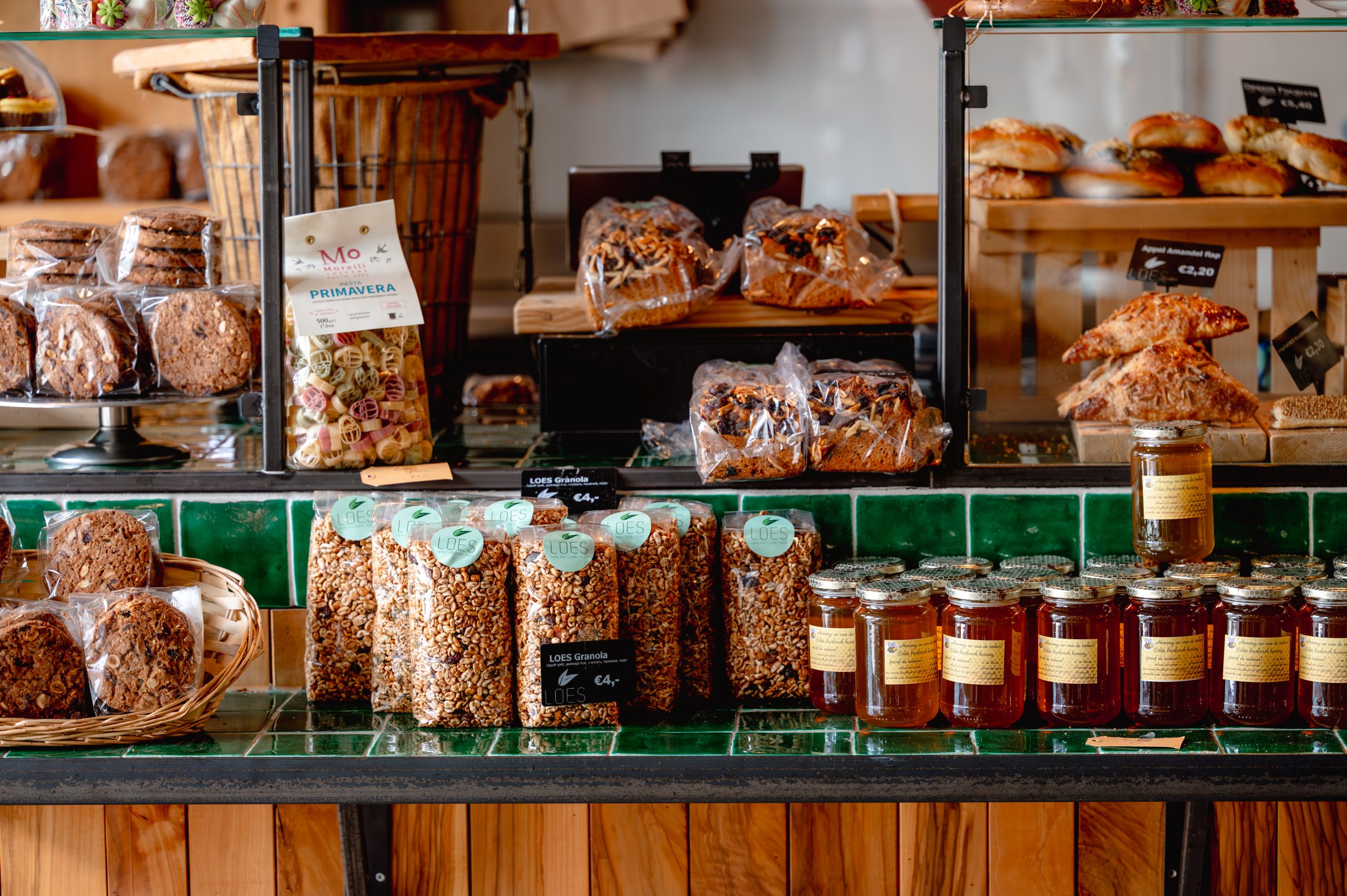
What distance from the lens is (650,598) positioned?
152 cm

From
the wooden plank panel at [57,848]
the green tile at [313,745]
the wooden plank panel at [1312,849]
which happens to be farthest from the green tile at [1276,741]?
the wooden plank panel at [57,848]

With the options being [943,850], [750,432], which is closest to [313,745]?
[750,432]

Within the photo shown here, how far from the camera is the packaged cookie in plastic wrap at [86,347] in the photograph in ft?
5.45

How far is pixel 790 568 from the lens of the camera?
1562mm

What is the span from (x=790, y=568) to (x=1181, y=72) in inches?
94.6

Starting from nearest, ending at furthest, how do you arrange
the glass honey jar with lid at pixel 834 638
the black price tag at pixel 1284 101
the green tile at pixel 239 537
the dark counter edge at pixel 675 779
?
the dark counter edge at pixel 675 779
the glass honey jar with lid at pixel 834 638
the green tile at pixel 239 537
the black price tag at pixel 1284 101

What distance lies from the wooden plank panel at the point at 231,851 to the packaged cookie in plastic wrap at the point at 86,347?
59 centimetres

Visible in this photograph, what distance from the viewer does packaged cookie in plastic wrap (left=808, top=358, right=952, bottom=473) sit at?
1.62m

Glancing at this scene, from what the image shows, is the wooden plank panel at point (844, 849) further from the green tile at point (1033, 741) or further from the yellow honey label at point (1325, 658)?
the yellow honey label at point (1325, 658)

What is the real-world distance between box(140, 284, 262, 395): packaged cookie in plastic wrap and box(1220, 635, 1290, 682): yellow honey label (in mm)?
1245

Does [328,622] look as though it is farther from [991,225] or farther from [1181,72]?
[1181,72]

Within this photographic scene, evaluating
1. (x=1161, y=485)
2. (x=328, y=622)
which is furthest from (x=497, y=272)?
(x=1161, y=485)

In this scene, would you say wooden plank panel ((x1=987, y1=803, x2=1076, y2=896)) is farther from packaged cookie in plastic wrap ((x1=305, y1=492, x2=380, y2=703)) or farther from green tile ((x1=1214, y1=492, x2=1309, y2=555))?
packaged cookie in plastic wrap ((x1=305, y1=492, x2=380, y2=703))

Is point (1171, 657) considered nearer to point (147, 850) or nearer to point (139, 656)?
point (139, 656)
